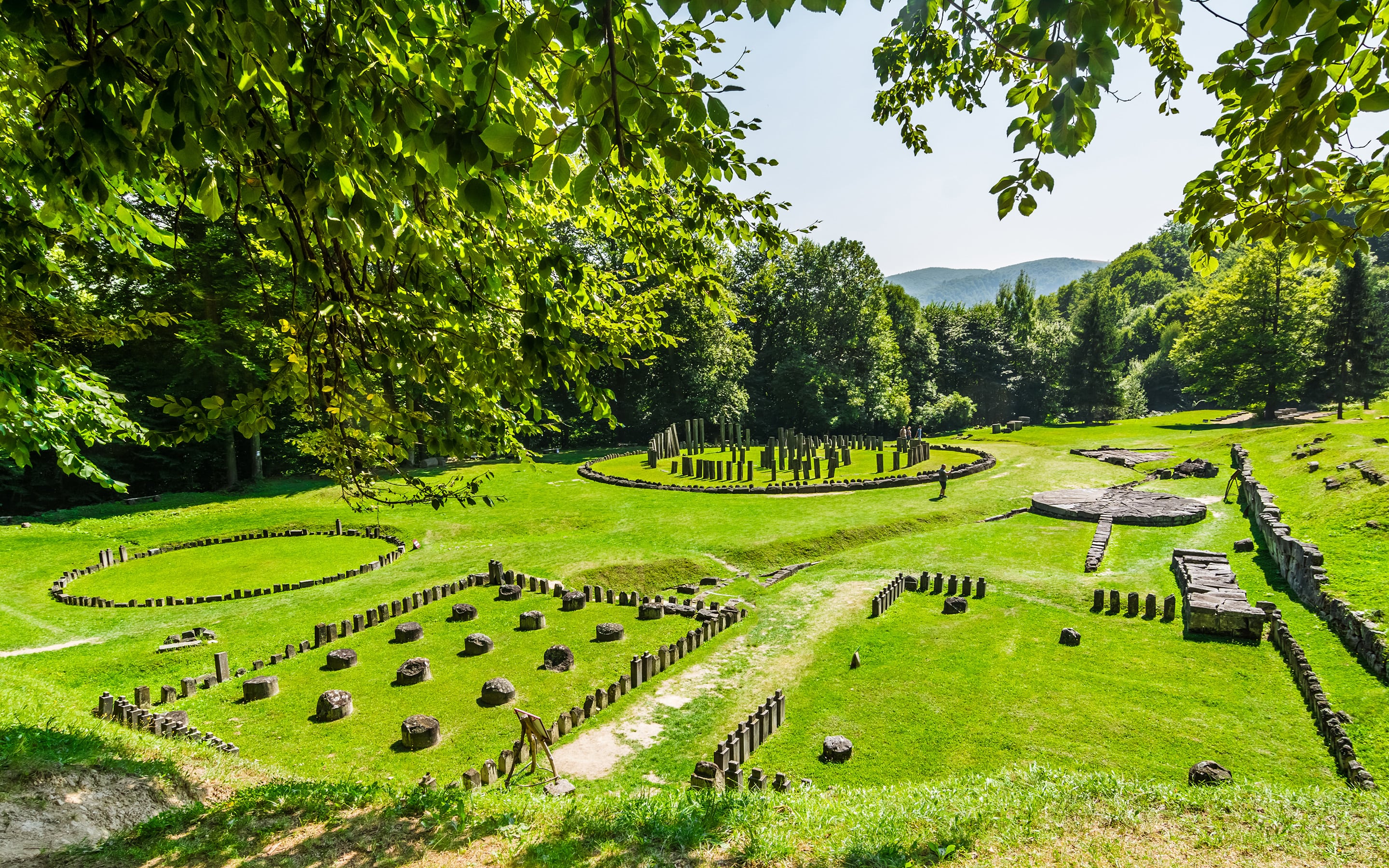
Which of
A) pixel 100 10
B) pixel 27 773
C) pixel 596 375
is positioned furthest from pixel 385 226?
pixel 596 375

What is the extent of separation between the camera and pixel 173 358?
28.6 m

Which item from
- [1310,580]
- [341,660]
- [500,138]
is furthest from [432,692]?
[1310,580]

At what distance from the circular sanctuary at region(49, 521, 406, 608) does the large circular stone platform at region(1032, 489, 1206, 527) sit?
22.7 m

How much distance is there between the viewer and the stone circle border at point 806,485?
28531mm

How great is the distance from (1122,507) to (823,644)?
1577cm

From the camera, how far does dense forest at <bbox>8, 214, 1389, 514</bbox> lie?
27234 millimetres

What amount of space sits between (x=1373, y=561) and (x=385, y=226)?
785 inches

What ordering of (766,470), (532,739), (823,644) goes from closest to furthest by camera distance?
(532,739), (823,644), (766,470)

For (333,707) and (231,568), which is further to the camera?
(231,568)

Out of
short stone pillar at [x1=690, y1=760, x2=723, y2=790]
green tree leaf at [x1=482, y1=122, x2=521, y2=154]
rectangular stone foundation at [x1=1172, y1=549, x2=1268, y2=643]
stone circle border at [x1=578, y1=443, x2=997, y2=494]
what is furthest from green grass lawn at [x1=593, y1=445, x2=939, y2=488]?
green tree leaf at [x1=482, y1=122, x2=521, y2=154]

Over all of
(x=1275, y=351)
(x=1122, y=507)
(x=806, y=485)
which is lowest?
(x=1122, y=507)

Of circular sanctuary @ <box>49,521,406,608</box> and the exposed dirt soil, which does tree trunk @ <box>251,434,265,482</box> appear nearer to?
circular sanctuary @ <box>49,521,406,608</box>

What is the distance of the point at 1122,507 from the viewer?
2342 cm

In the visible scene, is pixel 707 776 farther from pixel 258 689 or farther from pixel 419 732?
pixel 258 689
